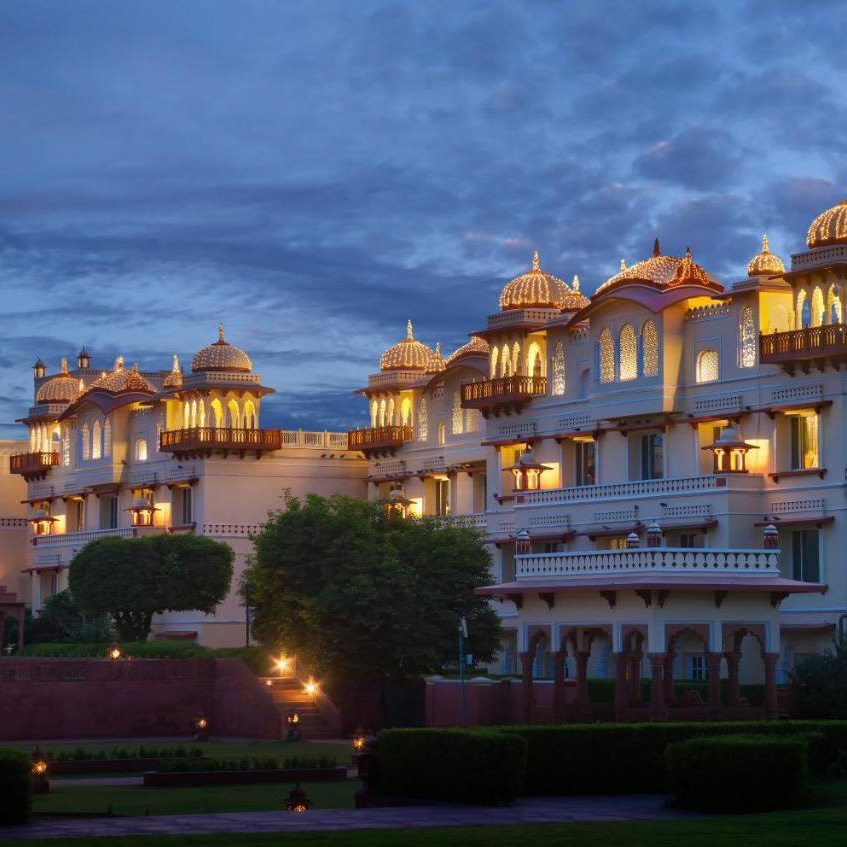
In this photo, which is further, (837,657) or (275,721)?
(275,721)

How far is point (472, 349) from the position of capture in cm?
7562

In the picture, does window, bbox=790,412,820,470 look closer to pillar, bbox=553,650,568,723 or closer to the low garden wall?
→ pillar, bbox=553,650,568,723

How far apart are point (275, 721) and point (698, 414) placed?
1529 centimetres

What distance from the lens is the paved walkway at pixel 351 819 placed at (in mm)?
27125

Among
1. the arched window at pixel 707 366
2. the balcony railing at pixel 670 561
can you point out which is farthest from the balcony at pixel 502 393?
the balcony railing at pixel 670 561

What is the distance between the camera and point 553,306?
68.1m

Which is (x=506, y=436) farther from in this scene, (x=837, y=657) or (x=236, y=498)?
(x=837, y=657)

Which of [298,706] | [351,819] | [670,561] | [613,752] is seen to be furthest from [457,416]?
[351,819]

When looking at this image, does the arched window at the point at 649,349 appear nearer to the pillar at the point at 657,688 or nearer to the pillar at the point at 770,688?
the pillar at the point at 770,688

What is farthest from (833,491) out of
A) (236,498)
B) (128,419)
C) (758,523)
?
(128,419)

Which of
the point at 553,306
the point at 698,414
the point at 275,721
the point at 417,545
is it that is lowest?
the point at 275,721

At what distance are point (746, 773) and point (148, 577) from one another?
4660 cm

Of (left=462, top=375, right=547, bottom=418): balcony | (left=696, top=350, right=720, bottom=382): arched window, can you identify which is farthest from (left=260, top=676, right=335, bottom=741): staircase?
(left=696, top=350, right=720, bottom=382): arched window

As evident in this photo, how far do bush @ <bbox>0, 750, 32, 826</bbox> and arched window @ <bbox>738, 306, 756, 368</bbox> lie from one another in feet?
112
